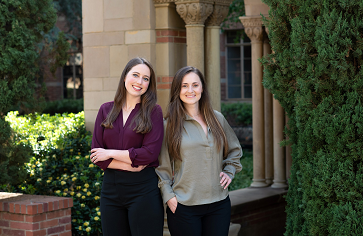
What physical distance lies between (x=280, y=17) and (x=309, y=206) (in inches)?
55.3

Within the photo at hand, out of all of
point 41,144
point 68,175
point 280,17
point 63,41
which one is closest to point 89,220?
point 68,175

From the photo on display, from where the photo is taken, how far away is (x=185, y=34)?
18.9ft

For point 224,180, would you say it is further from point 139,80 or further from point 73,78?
point 73,78

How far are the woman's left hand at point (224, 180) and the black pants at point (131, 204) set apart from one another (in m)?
0.40

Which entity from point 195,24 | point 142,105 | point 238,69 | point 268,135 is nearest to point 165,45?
point 195,24

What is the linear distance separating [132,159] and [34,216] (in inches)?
62.0

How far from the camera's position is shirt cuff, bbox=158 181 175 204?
2883 mm

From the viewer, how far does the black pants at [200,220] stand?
288cm

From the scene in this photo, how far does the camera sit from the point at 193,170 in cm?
291

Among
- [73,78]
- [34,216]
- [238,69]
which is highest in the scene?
[238,69]

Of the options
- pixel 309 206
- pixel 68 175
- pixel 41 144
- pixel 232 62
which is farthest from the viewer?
pixel 232 62

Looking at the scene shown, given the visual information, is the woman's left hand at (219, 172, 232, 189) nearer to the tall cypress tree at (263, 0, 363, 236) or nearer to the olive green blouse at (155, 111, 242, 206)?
the olive green blouse at (155, 111, 242, 206)

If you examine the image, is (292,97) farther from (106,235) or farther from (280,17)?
(106,235)

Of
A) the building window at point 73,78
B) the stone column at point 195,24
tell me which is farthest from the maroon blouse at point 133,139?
the building window at point 73,78
